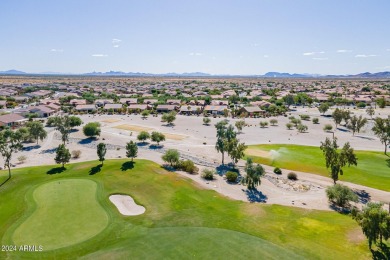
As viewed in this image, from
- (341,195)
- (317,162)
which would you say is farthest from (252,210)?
(317,162)

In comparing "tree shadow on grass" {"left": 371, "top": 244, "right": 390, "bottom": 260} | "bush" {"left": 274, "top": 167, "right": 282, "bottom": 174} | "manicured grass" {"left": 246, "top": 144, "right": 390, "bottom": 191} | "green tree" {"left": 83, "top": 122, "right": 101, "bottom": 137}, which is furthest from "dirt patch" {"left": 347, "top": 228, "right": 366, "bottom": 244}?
"green tree" {"left": 83, "top": 122, "right": 101, "bottom": 137}

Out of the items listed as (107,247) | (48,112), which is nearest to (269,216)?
(107,247)

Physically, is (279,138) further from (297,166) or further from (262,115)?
(262,115)

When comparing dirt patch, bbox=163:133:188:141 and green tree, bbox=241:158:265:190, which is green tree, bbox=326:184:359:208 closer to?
green tree, bbox=241:158:265:190

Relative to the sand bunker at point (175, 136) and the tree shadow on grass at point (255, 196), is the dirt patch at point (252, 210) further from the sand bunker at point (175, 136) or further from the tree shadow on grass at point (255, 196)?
the sand bunker at point (175, 136)

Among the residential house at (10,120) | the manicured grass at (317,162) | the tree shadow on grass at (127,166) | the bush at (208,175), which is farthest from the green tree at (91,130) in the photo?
the manicured grass at (317,162)

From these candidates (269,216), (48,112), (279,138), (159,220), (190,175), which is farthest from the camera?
(48,112)
